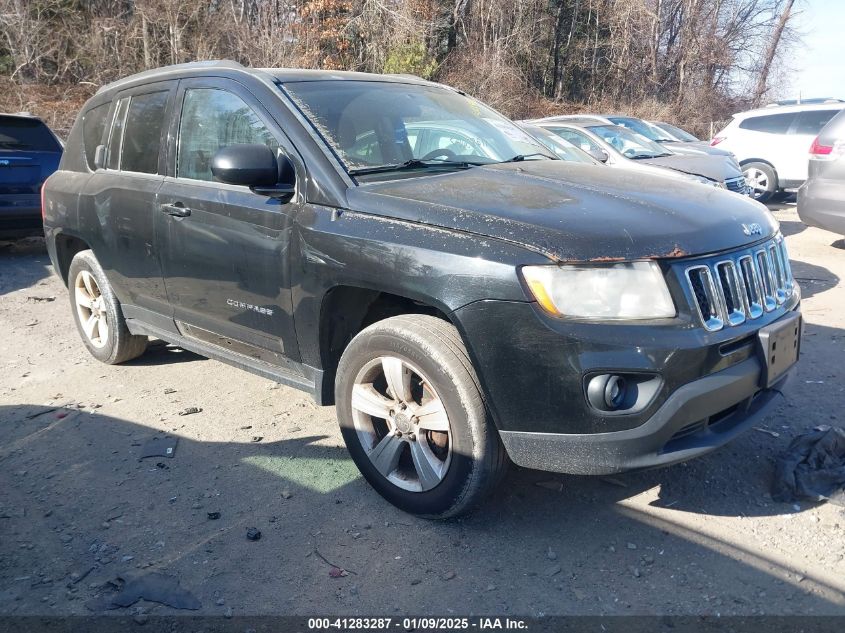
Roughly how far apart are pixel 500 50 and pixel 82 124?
2277 centimetres

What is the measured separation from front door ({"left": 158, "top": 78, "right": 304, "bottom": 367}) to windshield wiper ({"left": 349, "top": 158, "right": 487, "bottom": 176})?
0.96 ft

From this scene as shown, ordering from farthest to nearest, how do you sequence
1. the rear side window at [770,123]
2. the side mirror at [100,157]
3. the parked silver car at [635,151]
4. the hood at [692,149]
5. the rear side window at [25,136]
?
the rear side window at [770,123] → the hood at [692,149] → the parked silver car at [635,151] → the rear side window at [25,136] → the side mirror at [100,157]

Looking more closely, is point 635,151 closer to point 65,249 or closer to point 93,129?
point 93,129

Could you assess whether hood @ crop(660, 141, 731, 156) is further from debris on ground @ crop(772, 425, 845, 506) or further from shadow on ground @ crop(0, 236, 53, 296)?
shadow on ground @ crop(0, 236, 53, 296)

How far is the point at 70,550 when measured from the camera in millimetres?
3164

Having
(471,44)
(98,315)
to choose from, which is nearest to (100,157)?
(98,315)

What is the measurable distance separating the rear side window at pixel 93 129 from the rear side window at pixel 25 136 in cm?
469

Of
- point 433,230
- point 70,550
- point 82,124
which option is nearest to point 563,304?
point 433,230

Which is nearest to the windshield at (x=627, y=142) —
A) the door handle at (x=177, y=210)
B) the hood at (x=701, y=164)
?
the hood at (x=701, y=164)

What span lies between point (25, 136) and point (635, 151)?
8.01m

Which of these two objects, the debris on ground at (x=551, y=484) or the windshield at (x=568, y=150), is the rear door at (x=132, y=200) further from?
the windshield at (x=568, y=150)

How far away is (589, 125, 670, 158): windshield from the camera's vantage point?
10125 mm

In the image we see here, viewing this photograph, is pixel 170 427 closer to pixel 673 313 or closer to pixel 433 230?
pixel 433 230

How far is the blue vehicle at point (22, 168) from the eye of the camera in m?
8.93
